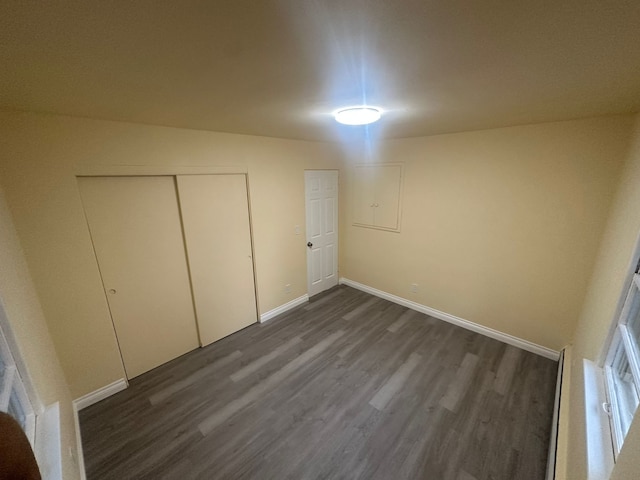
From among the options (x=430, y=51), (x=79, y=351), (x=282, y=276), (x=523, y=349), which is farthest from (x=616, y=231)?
(x=79, y=351)

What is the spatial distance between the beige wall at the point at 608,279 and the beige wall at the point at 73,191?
125 inches

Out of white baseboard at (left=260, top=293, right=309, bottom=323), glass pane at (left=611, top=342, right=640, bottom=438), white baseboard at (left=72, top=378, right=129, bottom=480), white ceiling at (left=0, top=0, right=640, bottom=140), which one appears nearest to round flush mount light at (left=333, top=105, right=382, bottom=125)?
white ceiling at (left=0, top=0, right=640, bottom=140)

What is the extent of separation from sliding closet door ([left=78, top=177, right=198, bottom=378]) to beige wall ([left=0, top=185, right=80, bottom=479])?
498 millimetres

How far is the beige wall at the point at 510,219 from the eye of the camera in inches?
89.6

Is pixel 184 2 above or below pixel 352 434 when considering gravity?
above

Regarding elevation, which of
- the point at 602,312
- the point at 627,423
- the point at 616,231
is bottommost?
the point at 627,423

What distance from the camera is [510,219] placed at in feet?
8.89

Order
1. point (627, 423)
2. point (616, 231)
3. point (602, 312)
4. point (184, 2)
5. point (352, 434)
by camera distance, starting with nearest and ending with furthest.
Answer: point (184, 2) → point (627, 423) → point (602, 312) → point (616, 231) → point (352, 434)

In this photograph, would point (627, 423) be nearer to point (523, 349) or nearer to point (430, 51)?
point (430, 51)

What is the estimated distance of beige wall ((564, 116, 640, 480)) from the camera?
1.37m

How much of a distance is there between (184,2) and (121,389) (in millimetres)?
3057

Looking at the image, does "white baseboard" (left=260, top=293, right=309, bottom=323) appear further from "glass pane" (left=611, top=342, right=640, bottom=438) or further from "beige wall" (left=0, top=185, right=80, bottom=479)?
"glass pane" (left=611, top=342, right=640, bottom=438)

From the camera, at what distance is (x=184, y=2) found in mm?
628

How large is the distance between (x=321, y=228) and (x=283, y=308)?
1352 mm
